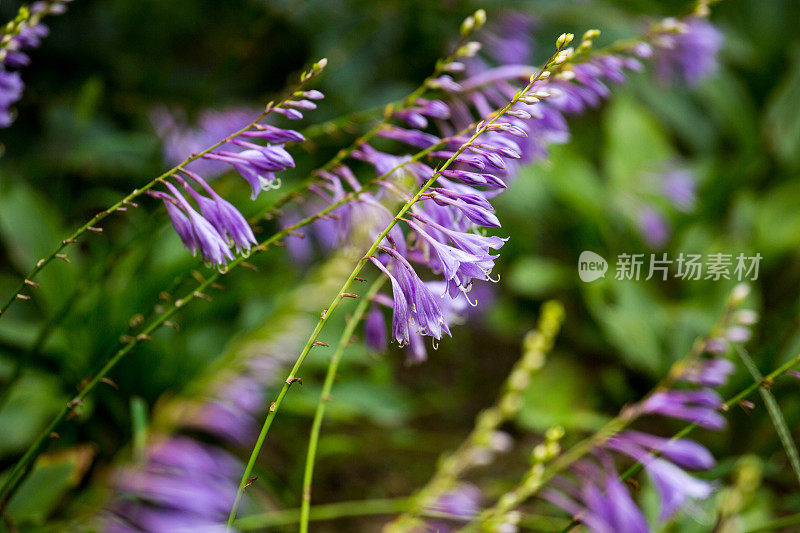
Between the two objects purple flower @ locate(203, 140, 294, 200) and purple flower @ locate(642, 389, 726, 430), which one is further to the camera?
purple flower @ locate(642, 389, 726, 430)

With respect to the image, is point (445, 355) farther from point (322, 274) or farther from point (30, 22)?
point (30, 22)

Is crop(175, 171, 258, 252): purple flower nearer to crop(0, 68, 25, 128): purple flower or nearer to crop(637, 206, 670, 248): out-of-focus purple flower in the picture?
crop(0, 68, 25, 128): purple flower

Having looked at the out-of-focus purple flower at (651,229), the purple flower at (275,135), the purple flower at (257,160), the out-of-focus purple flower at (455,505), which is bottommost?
the out-of-focus purple flower at (455,505)

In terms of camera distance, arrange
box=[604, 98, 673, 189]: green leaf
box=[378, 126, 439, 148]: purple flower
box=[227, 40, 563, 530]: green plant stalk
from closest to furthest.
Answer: box=[227, 40, 563, 530]: green plant stalk < box=[378, 126, 439, 148]: purple flower < box=[604, 98, 673, 189]: green leaf

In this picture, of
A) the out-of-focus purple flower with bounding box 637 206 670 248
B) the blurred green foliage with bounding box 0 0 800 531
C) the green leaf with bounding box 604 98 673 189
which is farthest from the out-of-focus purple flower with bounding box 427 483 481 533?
the green leaf with bounding box 604 98 673 189

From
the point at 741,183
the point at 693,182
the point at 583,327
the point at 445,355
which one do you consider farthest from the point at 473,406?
the point at 741,183

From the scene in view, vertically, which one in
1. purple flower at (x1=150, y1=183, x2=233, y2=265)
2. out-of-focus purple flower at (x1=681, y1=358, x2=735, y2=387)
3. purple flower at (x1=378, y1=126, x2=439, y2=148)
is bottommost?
out-of-focus purple flower at (x1=681, y1=358, x2=735, y2=387)

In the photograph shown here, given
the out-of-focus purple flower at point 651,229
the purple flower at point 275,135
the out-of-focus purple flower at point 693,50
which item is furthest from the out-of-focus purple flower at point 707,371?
the out-of-focus purple flower at point 651,229

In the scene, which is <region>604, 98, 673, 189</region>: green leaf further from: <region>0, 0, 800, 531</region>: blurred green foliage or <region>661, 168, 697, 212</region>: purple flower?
<region>661, 168, 697, 212</region>: purple flower

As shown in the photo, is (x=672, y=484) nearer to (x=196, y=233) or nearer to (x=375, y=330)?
(x=375, y=330)

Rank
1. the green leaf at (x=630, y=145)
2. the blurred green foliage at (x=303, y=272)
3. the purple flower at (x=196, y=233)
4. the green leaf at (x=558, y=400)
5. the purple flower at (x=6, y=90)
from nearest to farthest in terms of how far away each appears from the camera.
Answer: the purple flower at (x=196, y=233) < the purple flower at (x=6, y=90) < the blurred green foliage at (x=303, y=272) < the green leaf at (x=558, y=400) < the green leaf at (x=630, y=145)

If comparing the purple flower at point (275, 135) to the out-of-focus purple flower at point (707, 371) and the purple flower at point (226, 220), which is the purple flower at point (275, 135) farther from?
the out-of-focus purple flower at point (707, 371)

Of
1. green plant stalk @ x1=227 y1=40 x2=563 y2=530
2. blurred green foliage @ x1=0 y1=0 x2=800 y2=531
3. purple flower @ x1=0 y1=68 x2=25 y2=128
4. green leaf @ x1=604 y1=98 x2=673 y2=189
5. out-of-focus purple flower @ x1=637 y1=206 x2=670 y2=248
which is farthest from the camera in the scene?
green leaf @ x1=604 y1=98 x2=673 y2=189

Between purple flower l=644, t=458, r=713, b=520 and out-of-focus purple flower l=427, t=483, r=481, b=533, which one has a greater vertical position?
purple flower l=644, t=458, r=713, b=520
